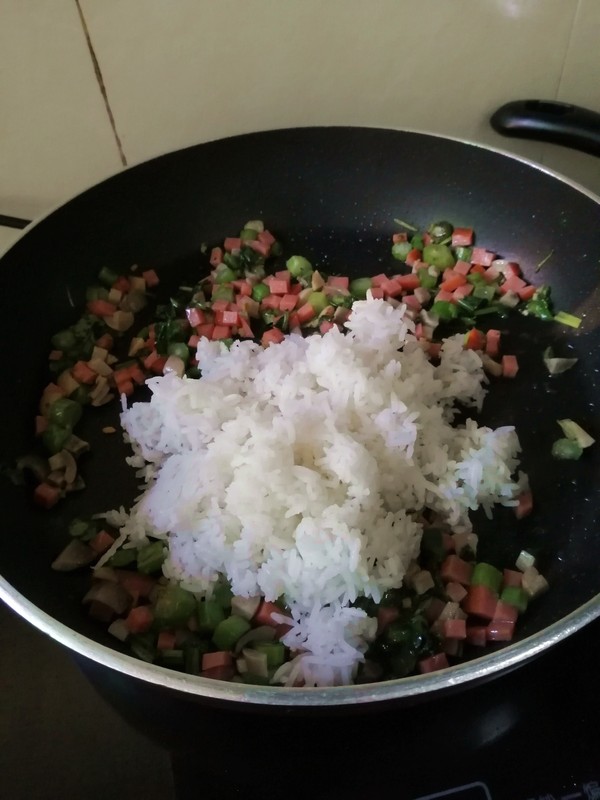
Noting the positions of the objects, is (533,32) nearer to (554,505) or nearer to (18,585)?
(554,505)

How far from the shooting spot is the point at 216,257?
1.84m

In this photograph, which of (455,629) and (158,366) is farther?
(158,366)

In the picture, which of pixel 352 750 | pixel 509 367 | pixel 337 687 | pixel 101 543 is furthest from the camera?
pixel 509 367

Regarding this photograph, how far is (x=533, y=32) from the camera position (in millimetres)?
1673

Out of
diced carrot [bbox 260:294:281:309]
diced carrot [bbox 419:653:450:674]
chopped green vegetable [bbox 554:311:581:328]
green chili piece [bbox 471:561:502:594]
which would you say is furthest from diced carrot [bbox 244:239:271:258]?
diced carrot [bbox 419:653:450:674]

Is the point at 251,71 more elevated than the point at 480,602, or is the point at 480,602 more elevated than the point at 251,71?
the point at 251,71

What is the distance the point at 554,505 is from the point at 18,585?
1006 mm

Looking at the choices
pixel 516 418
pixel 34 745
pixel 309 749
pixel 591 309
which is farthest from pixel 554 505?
pixel 34 745

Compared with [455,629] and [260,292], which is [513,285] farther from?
[455,629]

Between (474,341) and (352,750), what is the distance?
92 centimetres

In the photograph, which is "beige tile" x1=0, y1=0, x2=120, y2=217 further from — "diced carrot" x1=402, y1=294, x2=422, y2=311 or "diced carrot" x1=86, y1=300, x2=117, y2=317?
"diced carrot" x1=402, y1=294, x2=422, y2=311

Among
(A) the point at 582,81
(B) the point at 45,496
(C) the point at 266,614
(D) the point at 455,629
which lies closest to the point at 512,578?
(D) the point at 455,629

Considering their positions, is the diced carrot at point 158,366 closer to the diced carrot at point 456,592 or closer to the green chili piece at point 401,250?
the green chili piece at point 401,250

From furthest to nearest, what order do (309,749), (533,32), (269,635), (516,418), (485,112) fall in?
(485,112)
(533,32)
(516,418)
(269,635)
(309,749)
